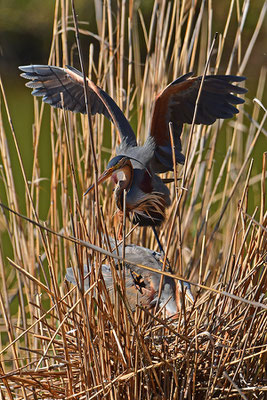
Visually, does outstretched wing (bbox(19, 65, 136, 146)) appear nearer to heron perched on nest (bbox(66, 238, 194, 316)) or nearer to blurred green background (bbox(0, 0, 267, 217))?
heron perched on nest (bbox(66, 238, 194, 316))

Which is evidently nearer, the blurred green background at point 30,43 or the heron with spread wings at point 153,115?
the heron with spread wings at point 153,115

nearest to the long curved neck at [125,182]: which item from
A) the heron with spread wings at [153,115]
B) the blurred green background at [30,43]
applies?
the heron with spread wings at [153,115]

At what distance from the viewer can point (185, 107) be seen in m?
1.15

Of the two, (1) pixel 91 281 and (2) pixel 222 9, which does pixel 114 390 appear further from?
(2) pixel 222 9

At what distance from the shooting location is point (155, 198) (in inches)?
43.4

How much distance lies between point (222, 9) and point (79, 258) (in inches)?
144

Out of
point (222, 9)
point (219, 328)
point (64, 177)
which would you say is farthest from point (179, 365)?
point (222, 9)

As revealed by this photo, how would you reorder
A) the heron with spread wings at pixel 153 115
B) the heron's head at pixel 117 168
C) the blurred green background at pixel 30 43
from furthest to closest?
the blurred green background at pixel 30 43
the heron with spread wings at pixel 153 115
the heron's head at pixel 117 168

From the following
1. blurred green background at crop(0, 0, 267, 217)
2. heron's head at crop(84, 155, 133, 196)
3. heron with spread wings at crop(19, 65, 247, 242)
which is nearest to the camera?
heron's head at crop(84, 155, 133, 196)

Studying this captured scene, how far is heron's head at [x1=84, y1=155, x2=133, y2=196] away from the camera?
934 mm

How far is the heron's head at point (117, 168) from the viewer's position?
0.93 m

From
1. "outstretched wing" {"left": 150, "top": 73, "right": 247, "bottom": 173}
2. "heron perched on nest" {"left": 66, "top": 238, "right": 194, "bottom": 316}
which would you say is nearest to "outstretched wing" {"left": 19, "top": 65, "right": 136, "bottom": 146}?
"outstretched wing" {"left": 150, "top": 73, "right": 247, "bottom": 173}

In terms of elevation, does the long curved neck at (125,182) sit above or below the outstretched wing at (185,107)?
below

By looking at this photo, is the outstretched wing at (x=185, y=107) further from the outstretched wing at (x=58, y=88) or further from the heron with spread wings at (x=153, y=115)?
the outstretched wing at (x=58, y=88)
